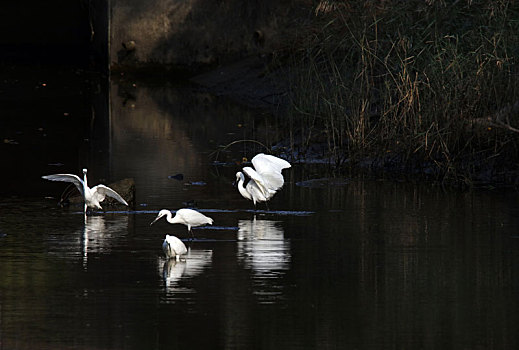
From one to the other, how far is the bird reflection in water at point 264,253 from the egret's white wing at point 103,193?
3.92 feet

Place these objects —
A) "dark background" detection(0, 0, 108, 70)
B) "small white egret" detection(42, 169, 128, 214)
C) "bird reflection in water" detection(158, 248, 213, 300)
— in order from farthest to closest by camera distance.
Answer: "dark background" detection(0, 0, 108, 70)
"small white egret" detection(42, 169, 128, 214)
"bird reflection in water" detection(158, 248, 213, 300)

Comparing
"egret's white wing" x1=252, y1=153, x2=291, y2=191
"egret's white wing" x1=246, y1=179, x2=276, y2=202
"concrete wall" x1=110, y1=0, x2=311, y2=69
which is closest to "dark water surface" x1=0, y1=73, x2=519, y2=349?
"egret's white wing" x1=246, y1=179, x2=276, y2=202

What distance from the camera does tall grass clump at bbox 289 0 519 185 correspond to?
15.5 metres

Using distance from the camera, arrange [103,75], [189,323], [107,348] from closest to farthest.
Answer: [107,348] → [189,323] → [103,75]

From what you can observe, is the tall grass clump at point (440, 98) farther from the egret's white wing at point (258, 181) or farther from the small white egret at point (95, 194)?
the small white egret at point (95, 194)

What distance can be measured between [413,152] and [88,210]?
4.50 m

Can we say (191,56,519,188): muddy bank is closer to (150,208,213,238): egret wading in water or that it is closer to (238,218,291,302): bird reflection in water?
(238,218,291,302): bird reflection in water

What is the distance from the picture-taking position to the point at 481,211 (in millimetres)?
13281

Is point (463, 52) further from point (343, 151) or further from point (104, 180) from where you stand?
point (104, 180)

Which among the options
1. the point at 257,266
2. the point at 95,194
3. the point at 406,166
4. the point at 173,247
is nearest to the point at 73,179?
the point at 95,194

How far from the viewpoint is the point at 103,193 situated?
13.0 meters

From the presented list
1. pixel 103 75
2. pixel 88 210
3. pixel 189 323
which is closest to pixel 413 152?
pixel 88 210

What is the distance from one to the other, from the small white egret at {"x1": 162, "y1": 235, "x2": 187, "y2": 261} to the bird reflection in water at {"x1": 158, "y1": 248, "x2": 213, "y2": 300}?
5 cm

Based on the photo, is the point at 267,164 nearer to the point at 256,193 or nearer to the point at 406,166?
the point at 256,193
